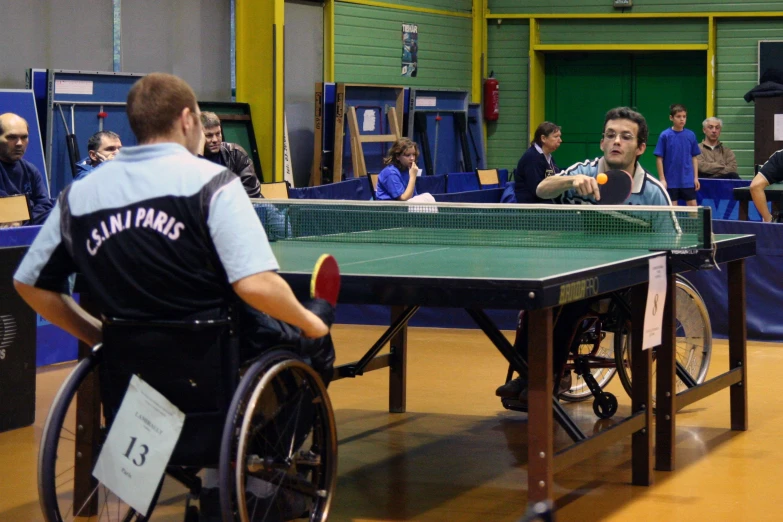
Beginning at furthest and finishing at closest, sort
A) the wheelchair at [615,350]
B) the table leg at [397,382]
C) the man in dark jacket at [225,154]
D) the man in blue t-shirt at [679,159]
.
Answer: the man in blue t-shirt at [679,159]
the man in dark jacket at [225,154]
the table leg at [397,382]
the wheelchair at [615,350]

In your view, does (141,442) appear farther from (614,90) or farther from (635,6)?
(614,90)

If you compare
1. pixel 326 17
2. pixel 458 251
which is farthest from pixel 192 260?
pixel 326 17

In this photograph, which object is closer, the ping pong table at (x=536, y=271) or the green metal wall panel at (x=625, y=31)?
the ping pong table at (x=536, y=271)

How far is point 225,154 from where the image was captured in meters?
6.94

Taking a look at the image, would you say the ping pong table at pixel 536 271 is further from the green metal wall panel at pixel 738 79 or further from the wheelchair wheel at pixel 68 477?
the green metal wall panel at pixel 738 79

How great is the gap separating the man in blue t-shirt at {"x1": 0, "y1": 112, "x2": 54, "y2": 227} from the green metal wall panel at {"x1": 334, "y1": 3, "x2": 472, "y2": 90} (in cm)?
735

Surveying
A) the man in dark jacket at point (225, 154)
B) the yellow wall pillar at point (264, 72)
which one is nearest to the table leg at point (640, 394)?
the man in dark jacket at point (225, 154)

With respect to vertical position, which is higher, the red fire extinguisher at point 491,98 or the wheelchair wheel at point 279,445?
the red fire extinguisher at point 491,98

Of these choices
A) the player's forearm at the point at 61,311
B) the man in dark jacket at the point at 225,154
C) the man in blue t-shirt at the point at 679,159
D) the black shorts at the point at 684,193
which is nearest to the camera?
the player's forearm at the point at 61,311

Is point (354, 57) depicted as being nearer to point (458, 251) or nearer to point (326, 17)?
point (326, 17)

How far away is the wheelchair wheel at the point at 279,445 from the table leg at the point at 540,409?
2.08 ft

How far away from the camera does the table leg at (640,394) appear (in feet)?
14.8

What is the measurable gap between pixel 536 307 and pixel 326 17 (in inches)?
453

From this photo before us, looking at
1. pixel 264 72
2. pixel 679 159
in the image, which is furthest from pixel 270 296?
pixel 679 159
